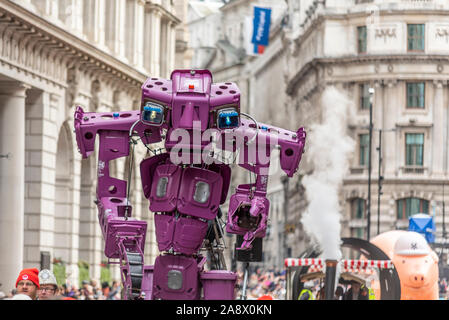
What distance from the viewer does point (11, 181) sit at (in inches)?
1635

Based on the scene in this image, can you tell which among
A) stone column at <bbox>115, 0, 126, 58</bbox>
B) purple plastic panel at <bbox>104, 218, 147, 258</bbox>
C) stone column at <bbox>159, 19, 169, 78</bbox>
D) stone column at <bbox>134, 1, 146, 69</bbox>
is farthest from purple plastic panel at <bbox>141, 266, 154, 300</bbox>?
stone column at <bbox>159, 19, 169, 78</bbox>

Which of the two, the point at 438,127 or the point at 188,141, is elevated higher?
the point at 438,127

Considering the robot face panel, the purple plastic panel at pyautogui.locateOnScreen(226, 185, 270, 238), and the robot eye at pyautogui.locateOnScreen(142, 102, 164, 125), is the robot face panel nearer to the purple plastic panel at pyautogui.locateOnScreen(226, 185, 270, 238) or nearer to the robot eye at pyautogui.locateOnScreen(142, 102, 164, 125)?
the robot eye at pyautogui.locateOnScreen(142, 102, 164, 125)

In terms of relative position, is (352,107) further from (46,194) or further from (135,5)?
(46,194)

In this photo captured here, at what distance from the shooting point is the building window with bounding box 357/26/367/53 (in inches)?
3716

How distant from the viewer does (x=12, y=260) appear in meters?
41.2

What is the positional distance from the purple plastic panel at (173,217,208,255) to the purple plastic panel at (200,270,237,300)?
32 cm

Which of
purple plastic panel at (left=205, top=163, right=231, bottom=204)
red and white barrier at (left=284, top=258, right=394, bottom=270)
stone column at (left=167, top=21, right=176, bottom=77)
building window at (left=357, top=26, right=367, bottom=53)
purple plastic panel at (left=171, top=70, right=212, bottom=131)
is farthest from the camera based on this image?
building window at (left=357, top=26, right=367, bottom=53)

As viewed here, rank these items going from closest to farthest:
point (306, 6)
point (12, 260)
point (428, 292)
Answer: point (428, 292) < point (12, 260) < point (306, 6)

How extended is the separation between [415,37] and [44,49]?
51906 mm

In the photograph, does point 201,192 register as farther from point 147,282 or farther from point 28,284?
point 28,284

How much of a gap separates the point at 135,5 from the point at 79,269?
45.8ft

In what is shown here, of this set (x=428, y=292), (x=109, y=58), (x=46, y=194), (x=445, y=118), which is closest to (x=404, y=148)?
(x=445, y=118)

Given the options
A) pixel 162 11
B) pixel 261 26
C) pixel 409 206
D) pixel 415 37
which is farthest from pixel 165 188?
pixel 261 26
